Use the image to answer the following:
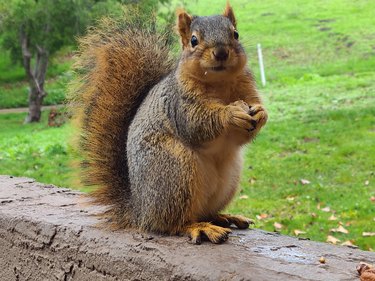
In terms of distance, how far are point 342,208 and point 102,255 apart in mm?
2806

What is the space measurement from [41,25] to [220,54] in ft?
36.9

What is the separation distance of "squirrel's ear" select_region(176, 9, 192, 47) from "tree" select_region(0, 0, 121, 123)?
8.70m

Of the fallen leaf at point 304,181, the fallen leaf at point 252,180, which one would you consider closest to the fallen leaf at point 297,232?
the fallen leaf at point 304,181

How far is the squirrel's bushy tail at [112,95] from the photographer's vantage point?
2322 mm

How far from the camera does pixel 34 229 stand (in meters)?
2.38

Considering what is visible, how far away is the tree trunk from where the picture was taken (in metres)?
13.6

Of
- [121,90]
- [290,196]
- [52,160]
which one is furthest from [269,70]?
[121,90]

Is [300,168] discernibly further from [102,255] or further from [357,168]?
[102,255]

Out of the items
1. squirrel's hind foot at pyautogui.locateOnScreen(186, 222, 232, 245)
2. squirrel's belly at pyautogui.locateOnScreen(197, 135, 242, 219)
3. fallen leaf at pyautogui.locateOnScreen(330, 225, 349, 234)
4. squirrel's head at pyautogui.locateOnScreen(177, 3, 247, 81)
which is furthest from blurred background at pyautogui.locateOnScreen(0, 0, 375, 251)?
A: squirrel's hind foot at pyautogui.locateOnScreen(186, 222, 232, 245)

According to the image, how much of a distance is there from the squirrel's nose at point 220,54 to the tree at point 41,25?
8.98 meters

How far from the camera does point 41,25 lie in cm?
1256

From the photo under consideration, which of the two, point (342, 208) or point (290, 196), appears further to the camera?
point (290, 196)

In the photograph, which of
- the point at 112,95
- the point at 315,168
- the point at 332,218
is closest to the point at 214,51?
the point at 112,95

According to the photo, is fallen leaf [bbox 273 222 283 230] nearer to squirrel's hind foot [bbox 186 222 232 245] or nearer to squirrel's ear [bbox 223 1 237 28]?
squirrel's hind foot [bbox 186 222 232 245]
